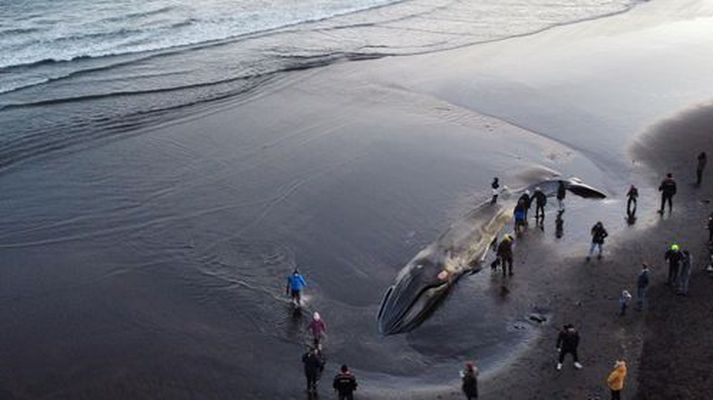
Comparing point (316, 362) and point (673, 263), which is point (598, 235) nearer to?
point (673, 263)

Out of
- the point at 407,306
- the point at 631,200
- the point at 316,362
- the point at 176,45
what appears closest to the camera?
the point at 316,362

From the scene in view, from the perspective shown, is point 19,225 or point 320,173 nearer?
point 19,225

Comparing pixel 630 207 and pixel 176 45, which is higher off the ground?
pixel 176 45

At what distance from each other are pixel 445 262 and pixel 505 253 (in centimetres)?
198

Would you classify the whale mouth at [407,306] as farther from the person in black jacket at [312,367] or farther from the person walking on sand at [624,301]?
the person walking on sand at [624,301]

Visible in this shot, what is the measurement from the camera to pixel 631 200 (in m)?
28.2

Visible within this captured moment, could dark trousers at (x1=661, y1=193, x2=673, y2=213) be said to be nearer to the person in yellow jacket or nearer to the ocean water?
the person in yellow jacket

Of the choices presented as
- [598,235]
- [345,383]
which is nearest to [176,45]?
[598,235]

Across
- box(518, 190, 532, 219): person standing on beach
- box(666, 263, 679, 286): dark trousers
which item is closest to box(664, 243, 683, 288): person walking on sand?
box(666, 263, 679, 286): dark trousers

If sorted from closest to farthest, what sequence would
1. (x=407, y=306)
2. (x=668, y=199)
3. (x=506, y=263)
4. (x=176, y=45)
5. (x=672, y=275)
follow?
(x=407, y=306), (x=672, y=275), (x=506, y=263), (x=668, y=199), (x=176, y=45)

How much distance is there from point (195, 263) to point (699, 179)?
69.0ft

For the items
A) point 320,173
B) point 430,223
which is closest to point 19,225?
point 320,173

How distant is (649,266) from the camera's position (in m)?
24.6

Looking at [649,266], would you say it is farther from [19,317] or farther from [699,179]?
[19,317]
